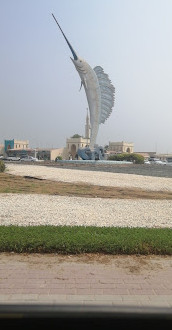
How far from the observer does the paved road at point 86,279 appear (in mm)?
3488

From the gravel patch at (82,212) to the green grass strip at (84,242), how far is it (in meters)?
1.82

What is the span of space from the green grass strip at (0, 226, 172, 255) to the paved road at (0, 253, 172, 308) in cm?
17

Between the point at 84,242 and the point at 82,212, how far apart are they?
3966 mm

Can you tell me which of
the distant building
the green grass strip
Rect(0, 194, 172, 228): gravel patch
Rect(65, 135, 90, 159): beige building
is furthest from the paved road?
the distant building

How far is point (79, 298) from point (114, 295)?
393mm

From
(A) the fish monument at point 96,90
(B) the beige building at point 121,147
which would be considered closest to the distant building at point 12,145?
(B) the beige building at point 121,147

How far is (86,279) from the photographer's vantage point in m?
4.12

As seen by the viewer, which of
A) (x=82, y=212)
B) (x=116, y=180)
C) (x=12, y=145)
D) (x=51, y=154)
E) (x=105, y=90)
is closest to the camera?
(x=82, y=212)

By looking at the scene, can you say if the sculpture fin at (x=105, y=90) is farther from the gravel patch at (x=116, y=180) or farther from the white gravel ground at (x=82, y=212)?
the white gravel ground at (x=82, y=212)

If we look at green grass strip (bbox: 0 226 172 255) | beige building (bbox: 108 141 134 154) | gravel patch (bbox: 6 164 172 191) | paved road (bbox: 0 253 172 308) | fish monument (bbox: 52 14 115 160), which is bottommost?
gravel patch (bbox: 6 164 172 191)

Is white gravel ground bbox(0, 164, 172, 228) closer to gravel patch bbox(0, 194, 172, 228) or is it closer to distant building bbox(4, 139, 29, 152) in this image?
gravel patch bbox(0, 194, 172, 228)

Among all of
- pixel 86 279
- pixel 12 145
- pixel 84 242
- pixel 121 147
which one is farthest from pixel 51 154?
pixel 86 279

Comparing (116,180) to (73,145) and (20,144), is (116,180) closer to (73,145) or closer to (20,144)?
(73,145)

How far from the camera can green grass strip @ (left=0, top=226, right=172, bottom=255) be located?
526cm
